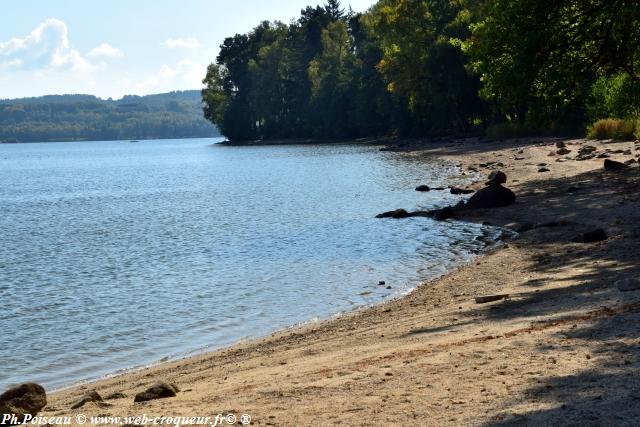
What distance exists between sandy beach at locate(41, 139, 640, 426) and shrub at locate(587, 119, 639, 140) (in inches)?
1325

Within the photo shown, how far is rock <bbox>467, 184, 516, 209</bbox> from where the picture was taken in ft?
104

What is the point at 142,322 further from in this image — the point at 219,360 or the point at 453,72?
the point at 453,72

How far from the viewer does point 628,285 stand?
12.9m

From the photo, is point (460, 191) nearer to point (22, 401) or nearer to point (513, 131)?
point (22, 401)

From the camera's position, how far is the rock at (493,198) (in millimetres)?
31547

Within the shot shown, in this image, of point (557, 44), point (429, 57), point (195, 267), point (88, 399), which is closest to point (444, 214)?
point (557, 44)

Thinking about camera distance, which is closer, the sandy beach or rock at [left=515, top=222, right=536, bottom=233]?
the sandy beach

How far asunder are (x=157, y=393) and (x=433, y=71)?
78.9 metres

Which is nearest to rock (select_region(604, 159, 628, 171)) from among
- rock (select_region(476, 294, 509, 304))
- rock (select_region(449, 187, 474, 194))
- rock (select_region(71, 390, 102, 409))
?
rock (select_region(449, 187, 474, 194))

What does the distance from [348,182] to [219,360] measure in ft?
140

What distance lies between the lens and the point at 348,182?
55875mm

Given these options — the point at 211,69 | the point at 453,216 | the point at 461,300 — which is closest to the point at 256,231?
the point at 453,216

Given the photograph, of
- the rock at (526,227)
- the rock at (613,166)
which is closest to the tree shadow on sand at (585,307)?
the rock at (526,227)

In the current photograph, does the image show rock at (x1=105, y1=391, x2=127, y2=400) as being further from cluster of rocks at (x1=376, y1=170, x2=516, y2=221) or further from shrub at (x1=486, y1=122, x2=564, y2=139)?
shrub at (x1=486, y1=122, x2=564, y2=139)
